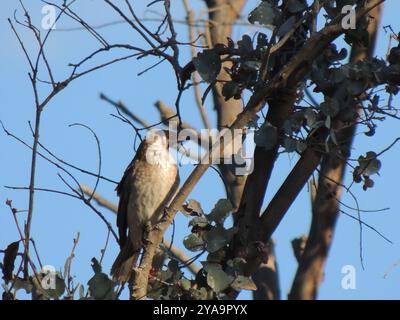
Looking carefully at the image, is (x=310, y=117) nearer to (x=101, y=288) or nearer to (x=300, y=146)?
(x=300, y=146)

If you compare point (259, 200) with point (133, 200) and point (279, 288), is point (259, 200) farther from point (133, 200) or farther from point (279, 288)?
point (279, 288)

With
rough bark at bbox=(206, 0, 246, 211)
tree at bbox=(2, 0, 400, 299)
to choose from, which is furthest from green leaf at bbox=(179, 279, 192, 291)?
rough bark at bbox=(206, 0, 246, 211)

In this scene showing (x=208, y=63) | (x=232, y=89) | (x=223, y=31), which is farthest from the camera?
(x=223, y=31)

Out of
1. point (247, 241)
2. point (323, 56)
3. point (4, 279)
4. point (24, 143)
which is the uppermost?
point (323, 56)

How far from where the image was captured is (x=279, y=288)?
725 centimetres

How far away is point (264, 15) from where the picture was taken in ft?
15.8

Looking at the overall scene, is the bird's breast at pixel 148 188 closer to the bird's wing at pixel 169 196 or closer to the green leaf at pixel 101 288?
the bird's wing at pixel 169 196

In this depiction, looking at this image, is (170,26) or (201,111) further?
(201,111)

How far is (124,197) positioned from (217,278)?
74.2 inches

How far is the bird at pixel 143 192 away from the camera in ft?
19.8

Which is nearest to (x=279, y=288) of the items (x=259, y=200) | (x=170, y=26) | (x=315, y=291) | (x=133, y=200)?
(x=315, y=291)

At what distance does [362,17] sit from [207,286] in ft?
4.53

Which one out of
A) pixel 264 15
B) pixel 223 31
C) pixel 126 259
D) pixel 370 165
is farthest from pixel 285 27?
pixel 223 31

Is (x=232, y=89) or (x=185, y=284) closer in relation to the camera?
(x=185, y=284)
